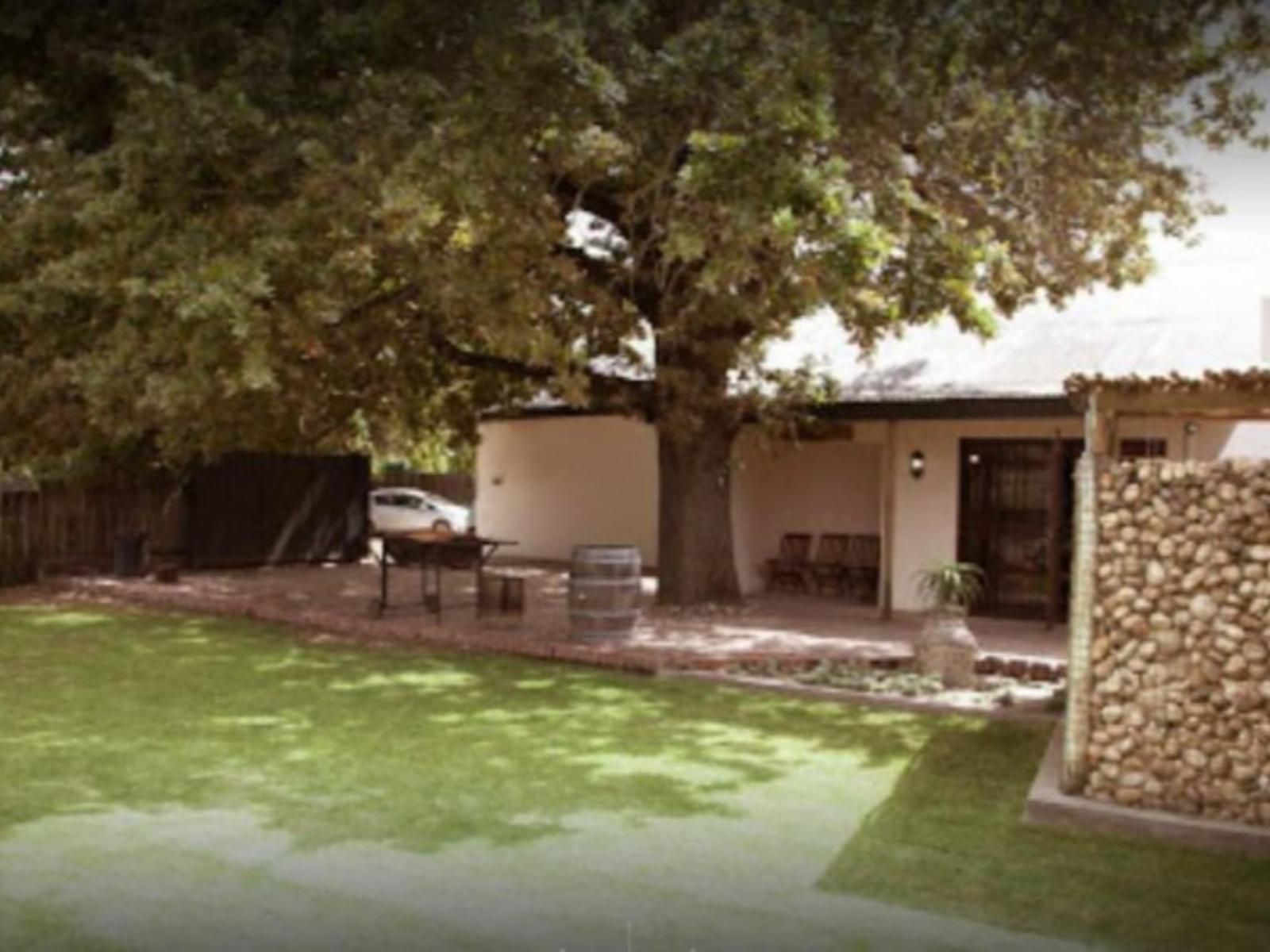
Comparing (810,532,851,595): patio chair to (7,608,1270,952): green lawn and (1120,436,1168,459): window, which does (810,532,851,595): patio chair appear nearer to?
(1120,436,1168,459): window

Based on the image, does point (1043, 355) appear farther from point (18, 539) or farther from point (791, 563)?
point (18, 539)

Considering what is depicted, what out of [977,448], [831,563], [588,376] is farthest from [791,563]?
[588,376]

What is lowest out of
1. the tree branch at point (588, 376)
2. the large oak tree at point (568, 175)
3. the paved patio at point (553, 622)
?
the paved patio at point (553, 622)

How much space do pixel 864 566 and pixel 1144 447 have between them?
458 cm

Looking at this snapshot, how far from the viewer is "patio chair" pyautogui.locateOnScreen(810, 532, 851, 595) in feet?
61.1

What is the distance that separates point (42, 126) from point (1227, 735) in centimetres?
1387

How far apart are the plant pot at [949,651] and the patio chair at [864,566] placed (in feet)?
20.3

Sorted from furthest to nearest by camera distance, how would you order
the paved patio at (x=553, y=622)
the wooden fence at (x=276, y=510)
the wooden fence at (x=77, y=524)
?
the wooden fence at (x=276, y=510) → the wooden fence at (x=77, y=524) → the paved patio at (x=553, y=622)

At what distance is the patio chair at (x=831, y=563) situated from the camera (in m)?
18.6

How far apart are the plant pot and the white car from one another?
19875 mm

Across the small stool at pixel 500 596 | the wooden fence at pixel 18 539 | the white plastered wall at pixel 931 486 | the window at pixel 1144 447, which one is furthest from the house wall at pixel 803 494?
the wooden fence at pixel 18 539

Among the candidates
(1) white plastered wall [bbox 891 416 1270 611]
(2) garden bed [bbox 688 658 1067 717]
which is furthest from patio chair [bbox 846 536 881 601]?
(2) garden bed [bbox 688 658 1067 717]

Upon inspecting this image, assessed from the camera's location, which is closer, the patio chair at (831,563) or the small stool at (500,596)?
the small stool at (500,596)

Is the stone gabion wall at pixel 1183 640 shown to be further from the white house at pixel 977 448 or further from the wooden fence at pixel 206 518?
the wooden fence at pixel 206 518
